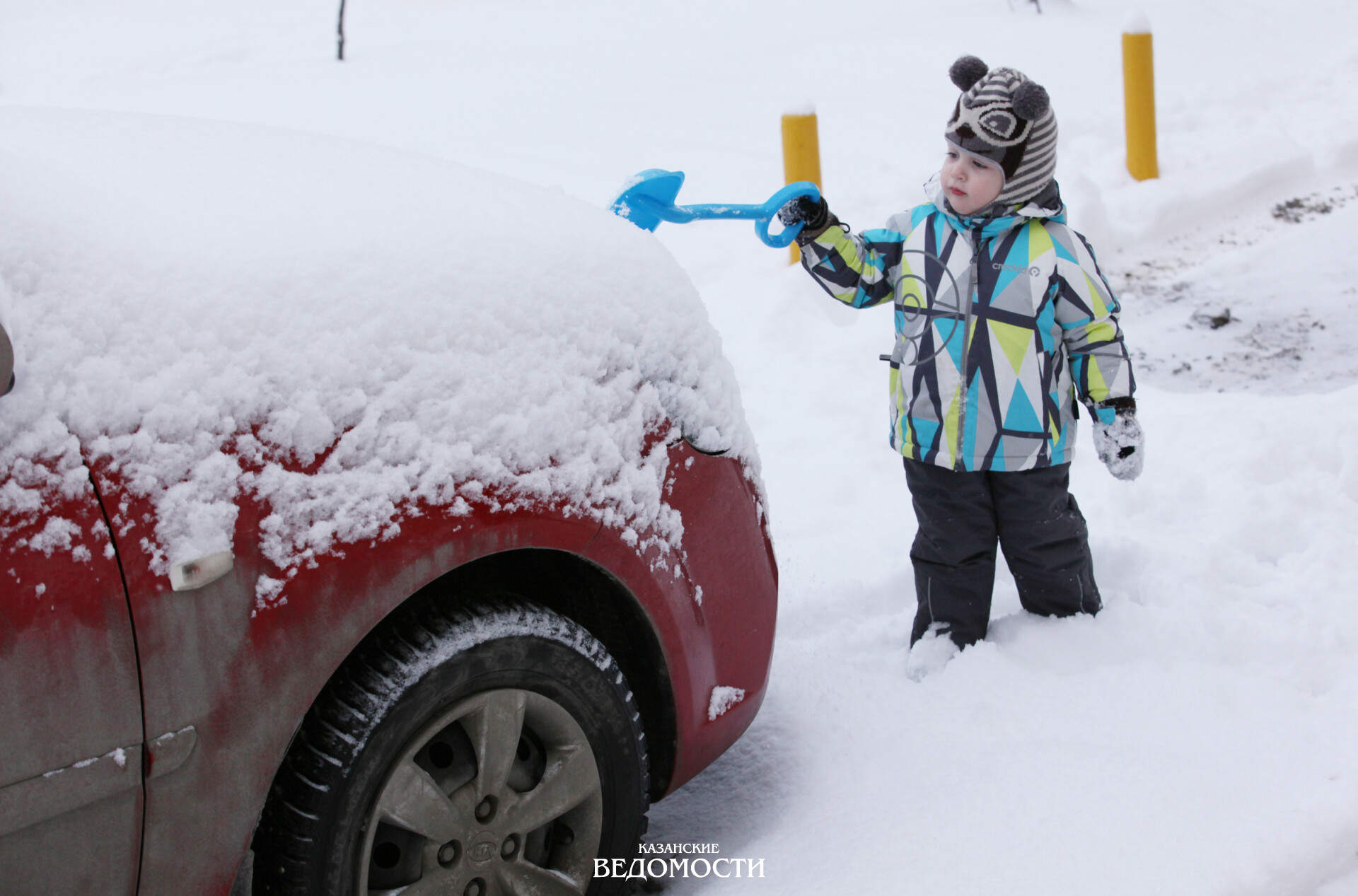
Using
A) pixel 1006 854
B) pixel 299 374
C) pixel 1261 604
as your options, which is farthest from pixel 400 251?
pixel 1261 604

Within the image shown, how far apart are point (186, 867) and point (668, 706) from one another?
0.77 m

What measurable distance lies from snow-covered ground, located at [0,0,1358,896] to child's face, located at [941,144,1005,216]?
0.96 meters

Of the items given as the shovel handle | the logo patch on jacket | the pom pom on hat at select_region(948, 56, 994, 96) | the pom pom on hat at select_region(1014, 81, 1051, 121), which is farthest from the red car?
the pom pom on hat at select_region(948, 56, 994, 96)

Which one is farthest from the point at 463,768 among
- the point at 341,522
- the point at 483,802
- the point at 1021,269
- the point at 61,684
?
the point at 1021,269

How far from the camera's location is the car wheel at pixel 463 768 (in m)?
1.47

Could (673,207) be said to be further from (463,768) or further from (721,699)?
(463,768)

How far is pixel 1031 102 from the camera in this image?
2305 millimetres

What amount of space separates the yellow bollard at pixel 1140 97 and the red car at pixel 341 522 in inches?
211

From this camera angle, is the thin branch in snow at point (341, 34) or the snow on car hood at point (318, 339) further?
the thin branch in snow at point (341, 34)

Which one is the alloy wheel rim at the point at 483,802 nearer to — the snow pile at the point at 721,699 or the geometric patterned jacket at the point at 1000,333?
the snow pile at the point at 721,699

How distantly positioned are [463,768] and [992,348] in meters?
1.41

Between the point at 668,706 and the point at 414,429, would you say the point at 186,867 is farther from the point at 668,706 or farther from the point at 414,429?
the point at 668,706

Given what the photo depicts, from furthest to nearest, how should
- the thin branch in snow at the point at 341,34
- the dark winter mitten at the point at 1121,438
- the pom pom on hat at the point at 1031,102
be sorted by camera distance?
the thin branch in snow at the point at 341,34, the dark winter mitten at the point at 1121,438, the pom pom on hat at the point at 1031,102

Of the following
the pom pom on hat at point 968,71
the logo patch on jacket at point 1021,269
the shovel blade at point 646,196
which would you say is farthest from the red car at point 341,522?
the pom pom on hat at point 968,71
